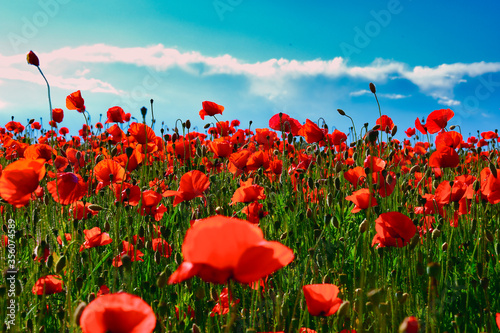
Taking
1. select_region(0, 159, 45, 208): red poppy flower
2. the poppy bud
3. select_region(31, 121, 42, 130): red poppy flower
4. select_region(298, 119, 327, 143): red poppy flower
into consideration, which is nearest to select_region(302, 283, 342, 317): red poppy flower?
select_region(0, 159, 45, 208): red poppy flower

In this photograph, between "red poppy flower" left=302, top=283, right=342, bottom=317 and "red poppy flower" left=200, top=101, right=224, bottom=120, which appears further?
"red poppy flower" left=200, top=101, right=224, bottom=120

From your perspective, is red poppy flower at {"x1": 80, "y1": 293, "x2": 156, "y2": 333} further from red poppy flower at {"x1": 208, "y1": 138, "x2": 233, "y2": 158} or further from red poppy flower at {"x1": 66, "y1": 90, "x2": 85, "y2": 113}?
red poppy flower at {"x1": 66, "y1": 90, "x2": 85, "y2": 113}

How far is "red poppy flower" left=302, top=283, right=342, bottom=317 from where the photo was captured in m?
1.23

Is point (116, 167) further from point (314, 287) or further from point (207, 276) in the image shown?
point (207, 276)

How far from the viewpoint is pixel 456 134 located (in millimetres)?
3049

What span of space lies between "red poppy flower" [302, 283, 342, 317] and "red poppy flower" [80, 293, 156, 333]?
0.57 metres

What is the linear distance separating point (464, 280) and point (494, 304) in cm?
24

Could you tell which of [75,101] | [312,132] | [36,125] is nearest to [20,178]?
[75,101]

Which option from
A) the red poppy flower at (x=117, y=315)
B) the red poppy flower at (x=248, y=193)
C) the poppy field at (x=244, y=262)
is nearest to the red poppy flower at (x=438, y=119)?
the poppy field at (x=244, y=262)

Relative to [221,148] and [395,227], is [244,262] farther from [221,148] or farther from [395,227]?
[221,148]

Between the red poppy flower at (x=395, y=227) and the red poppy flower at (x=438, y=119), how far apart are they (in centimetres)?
184

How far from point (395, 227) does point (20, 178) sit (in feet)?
4.74

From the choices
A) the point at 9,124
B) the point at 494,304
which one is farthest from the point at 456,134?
the point at 9,124

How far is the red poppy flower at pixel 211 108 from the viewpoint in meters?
3.92
